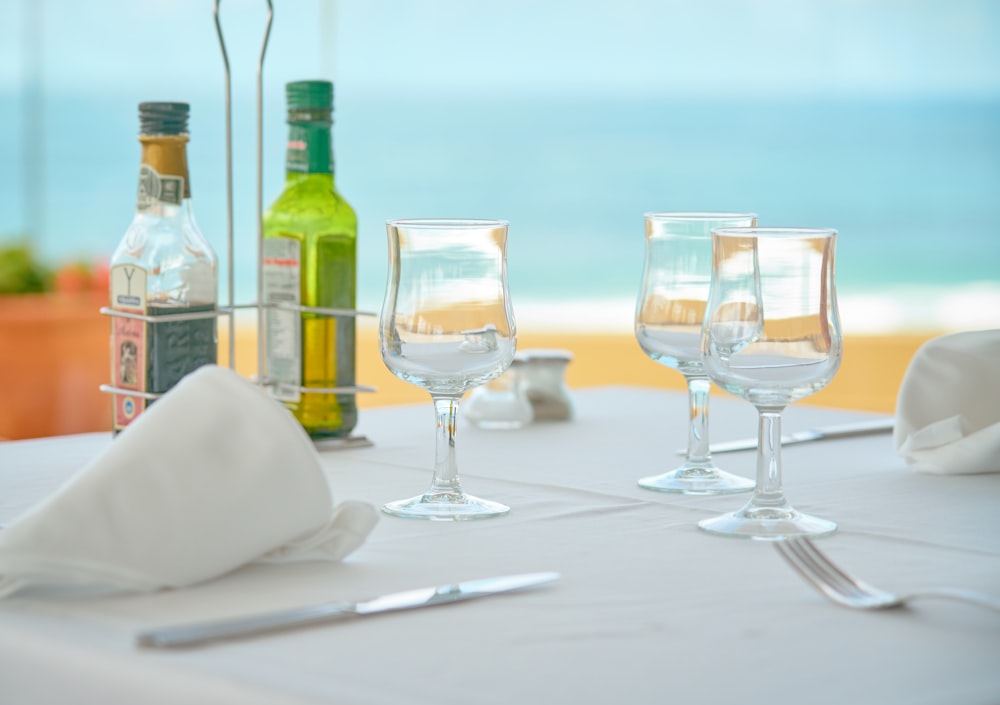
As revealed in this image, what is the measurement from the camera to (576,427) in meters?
1.43

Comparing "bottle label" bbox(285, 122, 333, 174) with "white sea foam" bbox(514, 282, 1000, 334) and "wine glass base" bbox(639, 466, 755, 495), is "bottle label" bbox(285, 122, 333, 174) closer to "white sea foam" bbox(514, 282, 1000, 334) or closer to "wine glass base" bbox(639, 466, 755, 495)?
"wine glass base" bbox(639, 466, 755, 495)

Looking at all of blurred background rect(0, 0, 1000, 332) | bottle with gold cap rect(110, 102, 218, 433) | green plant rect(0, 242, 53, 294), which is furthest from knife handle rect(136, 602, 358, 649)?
blurred background rect(0, 0, 1000, 332)

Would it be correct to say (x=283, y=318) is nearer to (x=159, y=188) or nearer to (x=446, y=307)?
(x=159, y=188)

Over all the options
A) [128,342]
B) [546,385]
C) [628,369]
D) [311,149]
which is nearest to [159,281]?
[128,342]

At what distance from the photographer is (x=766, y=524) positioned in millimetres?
907

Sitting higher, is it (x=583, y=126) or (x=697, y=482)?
(x=583, y=126)

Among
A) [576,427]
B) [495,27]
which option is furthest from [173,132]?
[495,27]

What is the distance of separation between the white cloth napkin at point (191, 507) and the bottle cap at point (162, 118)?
0.41 m

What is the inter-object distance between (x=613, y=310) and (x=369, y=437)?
10342mm

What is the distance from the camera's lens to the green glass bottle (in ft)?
4.18

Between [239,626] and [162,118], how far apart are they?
0.66 m

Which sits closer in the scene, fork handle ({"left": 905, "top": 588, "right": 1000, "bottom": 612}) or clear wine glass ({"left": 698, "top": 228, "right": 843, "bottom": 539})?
fork handle ({"left": 905, "top": 588, "right": 1000, "bottom": 612})

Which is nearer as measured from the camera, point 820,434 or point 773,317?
point 773,317

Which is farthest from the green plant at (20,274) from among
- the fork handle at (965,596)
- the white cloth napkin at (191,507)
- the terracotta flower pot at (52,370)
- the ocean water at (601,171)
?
the ocean water at (601,171)
